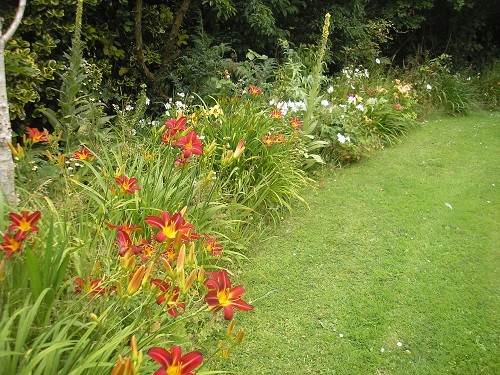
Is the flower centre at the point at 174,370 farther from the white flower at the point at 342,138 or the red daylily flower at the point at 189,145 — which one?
the white flower at the point at 342,138

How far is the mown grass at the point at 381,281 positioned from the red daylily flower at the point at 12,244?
1.29 meters

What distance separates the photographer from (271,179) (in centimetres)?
407

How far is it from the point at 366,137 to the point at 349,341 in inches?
137

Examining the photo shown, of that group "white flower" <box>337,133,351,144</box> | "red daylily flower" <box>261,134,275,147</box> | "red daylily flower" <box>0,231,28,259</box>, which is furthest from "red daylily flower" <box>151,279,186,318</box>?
"white flower" <box>337,133,351,144</box>

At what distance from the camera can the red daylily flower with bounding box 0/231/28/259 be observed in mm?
1530

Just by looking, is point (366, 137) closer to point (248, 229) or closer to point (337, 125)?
point (337, 125)

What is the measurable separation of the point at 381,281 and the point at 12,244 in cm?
249

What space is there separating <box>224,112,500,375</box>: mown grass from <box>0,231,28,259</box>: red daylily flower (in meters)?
1.29

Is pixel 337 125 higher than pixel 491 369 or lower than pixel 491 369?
higher

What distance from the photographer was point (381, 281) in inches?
129

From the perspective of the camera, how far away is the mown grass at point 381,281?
2.61 m

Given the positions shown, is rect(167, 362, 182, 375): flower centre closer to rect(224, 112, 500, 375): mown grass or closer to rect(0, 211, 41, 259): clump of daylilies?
rect(0, 211, 41, 259): clump of daylilies

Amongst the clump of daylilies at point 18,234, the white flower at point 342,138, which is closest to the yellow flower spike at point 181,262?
the clump of daylilies at point 18,234

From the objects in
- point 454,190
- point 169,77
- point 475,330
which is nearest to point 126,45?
point 169,77
